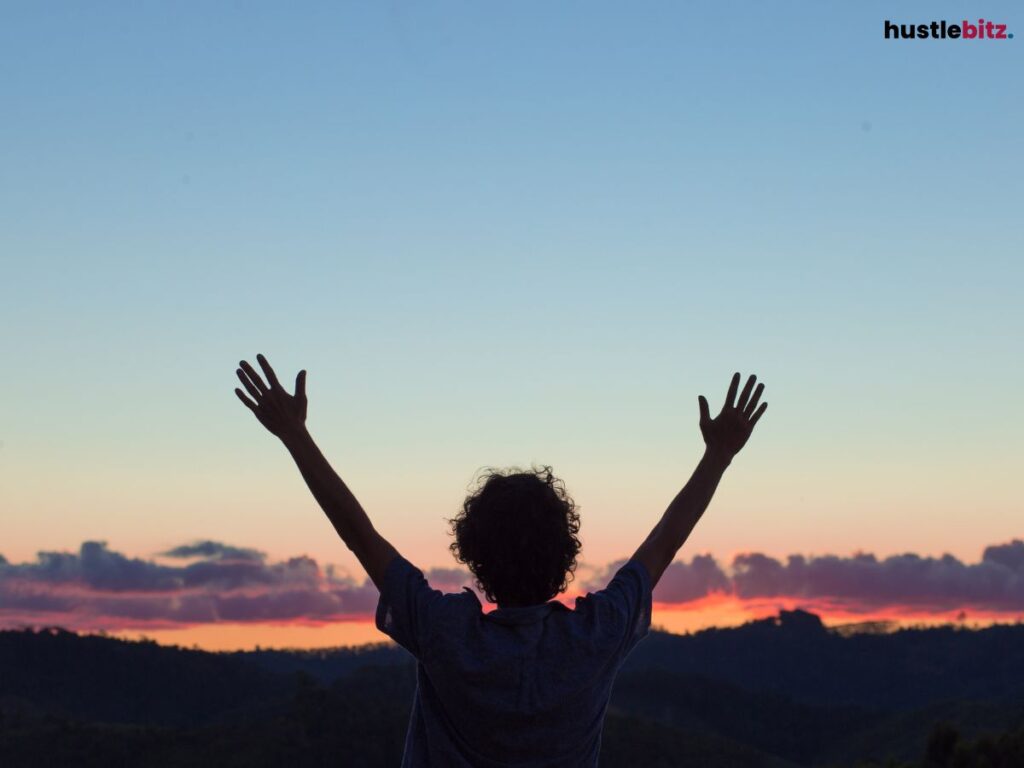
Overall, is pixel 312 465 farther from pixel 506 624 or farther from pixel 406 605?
pixel 506 624

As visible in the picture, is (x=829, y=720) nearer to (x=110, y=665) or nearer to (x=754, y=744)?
(x=754, y=744)

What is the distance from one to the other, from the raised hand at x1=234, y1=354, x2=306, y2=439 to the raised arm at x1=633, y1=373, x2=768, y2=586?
3.80ft

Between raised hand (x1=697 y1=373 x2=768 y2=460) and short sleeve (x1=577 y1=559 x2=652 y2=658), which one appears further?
raised hand (x1=697 y1=373 x2=768 y2=460)

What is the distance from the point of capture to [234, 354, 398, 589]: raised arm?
11.7ft

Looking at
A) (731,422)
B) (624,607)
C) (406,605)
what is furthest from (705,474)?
(406,605)

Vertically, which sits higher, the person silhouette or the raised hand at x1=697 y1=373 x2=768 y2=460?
the raised hand at x1=697 y1=373 x2=768 y2=460

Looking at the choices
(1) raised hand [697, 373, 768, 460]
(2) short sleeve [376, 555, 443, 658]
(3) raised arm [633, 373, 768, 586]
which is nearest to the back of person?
(2) short sleeve [376, 555, 443, 658]

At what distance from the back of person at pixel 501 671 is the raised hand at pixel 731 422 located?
1029mm

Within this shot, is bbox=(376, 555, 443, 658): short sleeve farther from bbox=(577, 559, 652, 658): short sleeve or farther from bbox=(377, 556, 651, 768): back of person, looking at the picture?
bbox=(577, 559, 652, 658): short sleeve

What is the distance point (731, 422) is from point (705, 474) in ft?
1.02

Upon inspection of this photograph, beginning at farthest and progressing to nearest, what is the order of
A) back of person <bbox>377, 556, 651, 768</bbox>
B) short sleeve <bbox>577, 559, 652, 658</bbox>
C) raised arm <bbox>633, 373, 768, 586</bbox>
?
raised arm <bbox>633, 373, 768, 586</bbox> < short sleeve <bbox>577, 559, 652, 658</bbox> < back of person <bbox>377, 556, 651, 768</bbox>

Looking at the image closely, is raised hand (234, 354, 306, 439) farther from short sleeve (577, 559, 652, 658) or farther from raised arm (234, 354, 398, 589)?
short sleeve (577, 559, 652, 658)

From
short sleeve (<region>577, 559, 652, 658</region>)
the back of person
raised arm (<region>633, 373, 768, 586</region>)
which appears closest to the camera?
the back of person

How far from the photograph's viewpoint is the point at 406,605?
344 centimetres
